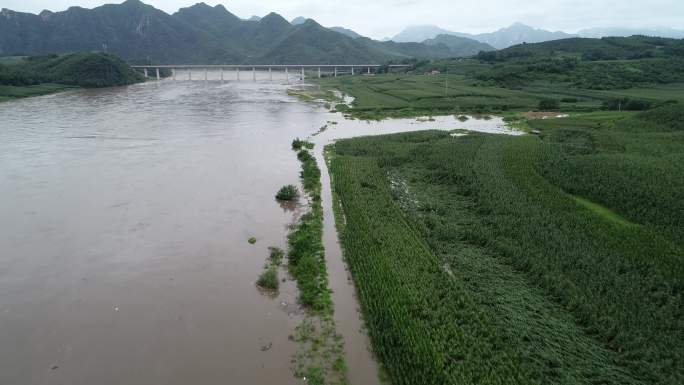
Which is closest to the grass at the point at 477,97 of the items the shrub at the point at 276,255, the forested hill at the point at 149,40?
the shrub at the point at 276,255

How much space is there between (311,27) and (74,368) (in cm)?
19102

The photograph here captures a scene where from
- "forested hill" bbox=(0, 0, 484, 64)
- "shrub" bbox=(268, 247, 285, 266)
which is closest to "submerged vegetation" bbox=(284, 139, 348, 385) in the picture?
"shrub" bbox=(268, 247, 285, 266)

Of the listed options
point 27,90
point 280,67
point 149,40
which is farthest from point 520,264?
point 149,40

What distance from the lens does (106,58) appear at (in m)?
85.6

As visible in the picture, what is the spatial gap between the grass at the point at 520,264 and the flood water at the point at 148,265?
1457 mm

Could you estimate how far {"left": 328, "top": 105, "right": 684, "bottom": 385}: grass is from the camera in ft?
32.7

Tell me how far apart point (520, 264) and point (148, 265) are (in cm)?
1306

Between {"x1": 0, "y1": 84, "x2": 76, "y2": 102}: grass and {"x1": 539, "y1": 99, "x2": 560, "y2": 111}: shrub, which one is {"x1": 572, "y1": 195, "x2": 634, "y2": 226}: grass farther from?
{"x1": 0, "y1": 84, "x2": 76, "y2": 102}: grass

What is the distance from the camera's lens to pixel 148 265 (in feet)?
48.5

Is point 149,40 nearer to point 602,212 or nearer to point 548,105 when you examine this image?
point 548,105

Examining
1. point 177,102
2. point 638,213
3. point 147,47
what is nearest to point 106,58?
point 177,102

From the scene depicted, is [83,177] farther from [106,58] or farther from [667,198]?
[106,58]

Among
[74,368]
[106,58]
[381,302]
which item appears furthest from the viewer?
[106,58]

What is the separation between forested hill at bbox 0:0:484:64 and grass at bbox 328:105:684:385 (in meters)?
141
